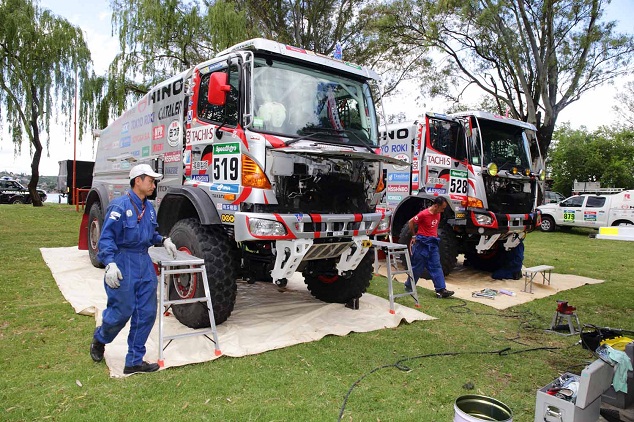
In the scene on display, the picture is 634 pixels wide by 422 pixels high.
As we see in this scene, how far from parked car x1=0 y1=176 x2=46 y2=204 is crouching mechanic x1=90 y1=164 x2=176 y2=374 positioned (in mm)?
26951

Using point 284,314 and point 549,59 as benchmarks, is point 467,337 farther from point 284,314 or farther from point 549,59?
point 549,59

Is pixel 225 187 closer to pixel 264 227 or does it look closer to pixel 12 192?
pixel 264 227

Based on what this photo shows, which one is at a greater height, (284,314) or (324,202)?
(324,202)

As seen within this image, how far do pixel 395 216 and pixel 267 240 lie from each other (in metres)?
4.82

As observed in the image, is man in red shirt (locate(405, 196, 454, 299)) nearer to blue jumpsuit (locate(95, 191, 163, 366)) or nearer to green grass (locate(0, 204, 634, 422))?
green grass (locate(0, 204, 634, 422))

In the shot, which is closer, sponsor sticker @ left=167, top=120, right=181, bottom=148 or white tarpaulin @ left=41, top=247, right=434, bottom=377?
white tarpaulin @ left=41, top=247, right=434, bottom=377

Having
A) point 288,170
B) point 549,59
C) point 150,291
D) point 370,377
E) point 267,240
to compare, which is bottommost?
point 370,377

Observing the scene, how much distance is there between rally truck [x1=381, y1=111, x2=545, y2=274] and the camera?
812 cm

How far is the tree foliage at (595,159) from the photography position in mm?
34094

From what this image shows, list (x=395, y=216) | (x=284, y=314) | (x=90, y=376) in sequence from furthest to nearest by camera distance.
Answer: (x=395, y=216) < (x=284, y=314) < (x=90, y=376)

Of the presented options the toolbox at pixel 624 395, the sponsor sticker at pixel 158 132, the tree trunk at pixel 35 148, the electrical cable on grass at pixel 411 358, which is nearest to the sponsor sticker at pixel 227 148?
the sponsor sticker at pixel 158 132

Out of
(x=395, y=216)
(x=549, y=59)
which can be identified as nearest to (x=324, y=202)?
(x=395, y=216)

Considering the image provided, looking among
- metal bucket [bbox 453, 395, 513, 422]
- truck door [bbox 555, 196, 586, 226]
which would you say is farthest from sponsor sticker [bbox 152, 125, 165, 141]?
truck door [bbox 555, 196, 586, 226]

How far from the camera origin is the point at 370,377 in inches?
163
